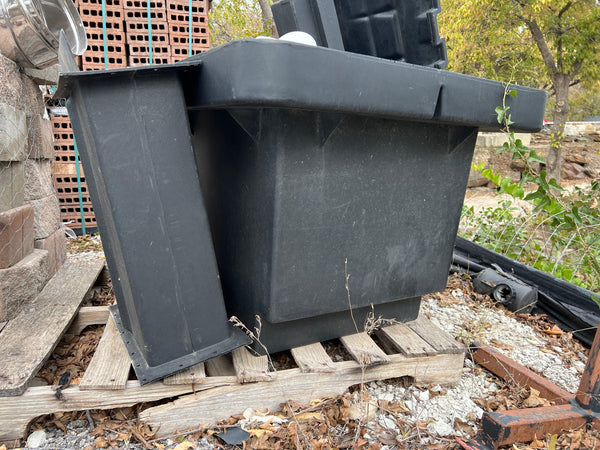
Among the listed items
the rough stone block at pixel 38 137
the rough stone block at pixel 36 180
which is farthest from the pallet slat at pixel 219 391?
the rough stone block at pixel 38 137

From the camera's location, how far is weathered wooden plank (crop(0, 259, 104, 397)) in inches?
52.3

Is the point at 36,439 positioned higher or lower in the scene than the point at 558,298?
higher

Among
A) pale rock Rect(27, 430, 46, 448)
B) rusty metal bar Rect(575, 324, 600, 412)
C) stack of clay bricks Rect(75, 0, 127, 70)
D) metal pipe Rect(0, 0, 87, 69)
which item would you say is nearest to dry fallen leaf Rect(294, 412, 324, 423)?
pale rock Rect(27, 430, 46, 448)

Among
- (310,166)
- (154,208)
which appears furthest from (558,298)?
(154,208)

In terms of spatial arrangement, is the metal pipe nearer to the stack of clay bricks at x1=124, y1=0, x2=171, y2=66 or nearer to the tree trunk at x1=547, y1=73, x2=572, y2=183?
the stack of clay bricks at x1=124, y1=0, x2=171, y2=66

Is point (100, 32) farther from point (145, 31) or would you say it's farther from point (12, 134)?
point (12, 134)

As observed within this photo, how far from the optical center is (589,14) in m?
8.26

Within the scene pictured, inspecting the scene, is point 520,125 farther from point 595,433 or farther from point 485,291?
point 485,291

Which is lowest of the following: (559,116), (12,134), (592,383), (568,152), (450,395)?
(568,152)

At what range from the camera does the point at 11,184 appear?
198 cm

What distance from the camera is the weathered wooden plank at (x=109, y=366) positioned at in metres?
1.32

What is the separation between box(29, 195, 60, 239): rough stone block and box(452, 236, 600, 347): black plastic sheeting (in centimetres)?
274

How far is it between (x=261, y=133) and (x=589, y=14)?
9835 millimetres

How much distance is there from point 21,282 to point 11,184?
0.48 m
